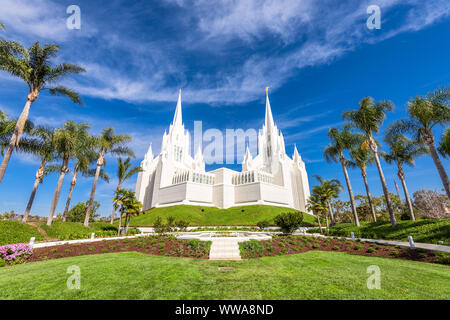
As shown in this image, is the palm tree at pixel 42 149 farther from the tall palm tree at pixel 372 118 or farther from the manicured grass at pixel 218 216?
the tall palm tree at pixel 372 118

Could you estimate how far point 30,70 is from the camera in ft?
52.4

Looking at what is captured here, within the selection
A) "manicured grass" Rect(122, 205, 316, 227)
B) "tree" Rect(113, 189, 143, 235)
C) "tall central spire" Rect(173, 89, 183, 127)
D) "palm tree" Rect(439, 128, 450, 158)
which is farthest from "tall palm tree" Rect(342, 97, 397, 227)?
"tall central spire" Rect(173, 89, 183, 127)

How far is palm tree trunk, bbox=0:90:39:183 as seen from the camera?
15.1 metres

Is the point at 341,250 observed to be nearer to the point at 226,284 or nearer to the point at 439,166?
the point at 226,284

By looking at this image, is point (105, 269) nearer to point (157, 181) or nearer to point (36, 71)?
point (36, 71)

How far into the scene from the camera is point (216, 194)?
192 ft

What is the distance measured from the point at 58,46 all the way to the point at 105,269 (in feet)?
69.2

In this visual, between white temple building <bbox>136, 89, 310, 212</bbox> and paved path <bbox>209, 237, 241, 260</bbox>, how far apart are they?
132 ft

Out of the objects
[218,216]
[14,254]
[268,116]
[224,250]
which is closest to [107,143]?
[14,254]

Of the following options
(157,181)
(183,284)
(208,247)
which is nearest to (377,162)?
(208,247)

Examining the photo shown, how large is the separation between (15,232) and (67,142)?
10.8 m

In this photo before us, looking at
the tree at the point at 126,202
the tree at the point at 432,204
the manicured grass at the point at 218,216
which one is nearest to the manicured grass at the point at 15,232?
the tree at the point at 126,202

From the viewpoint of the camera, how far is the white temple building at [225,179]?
56.2 m

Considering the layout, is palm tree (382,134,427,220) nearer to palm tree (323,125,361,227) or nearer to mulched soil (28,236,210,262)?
palm tree (323,125,361,227)
